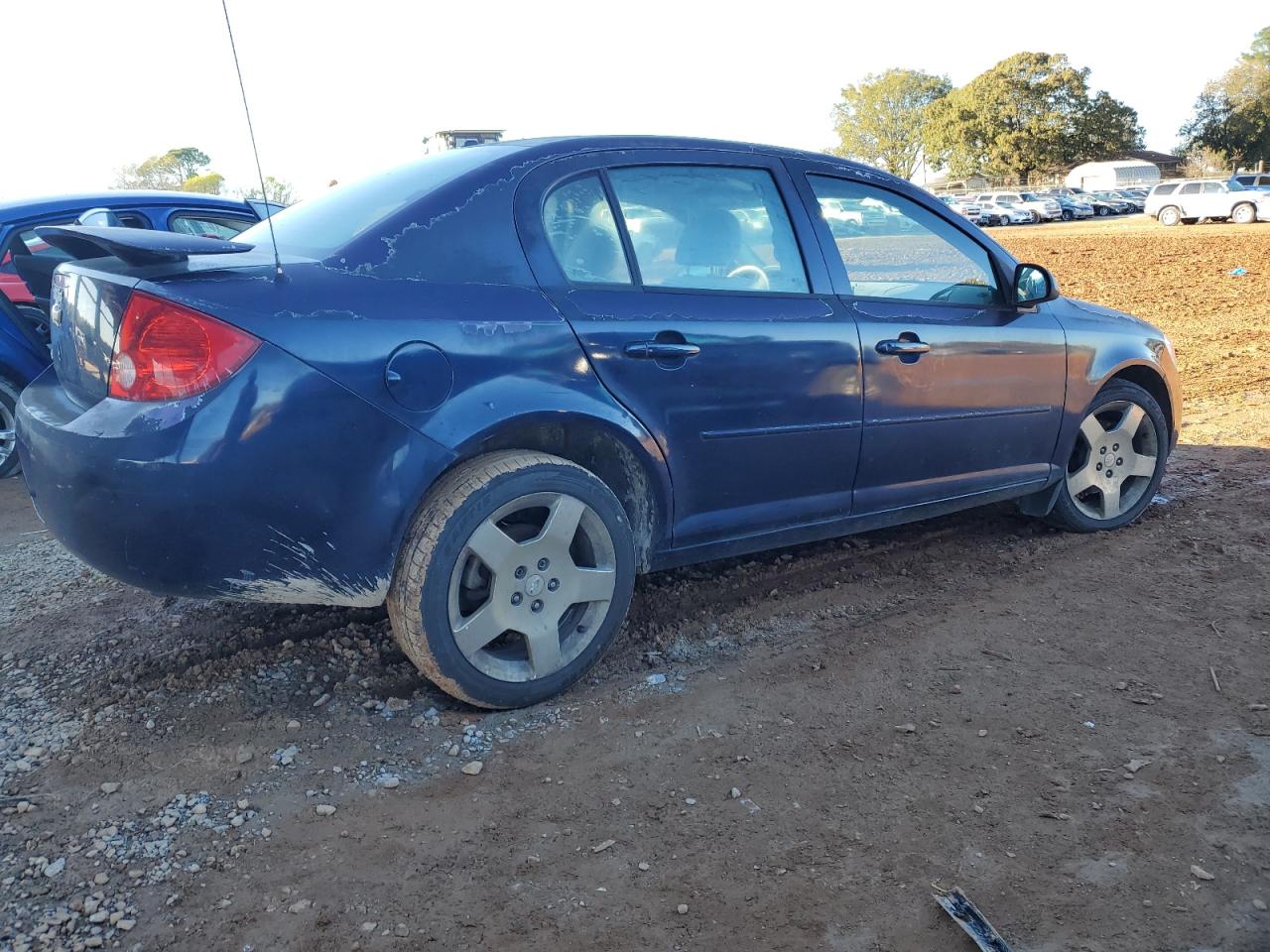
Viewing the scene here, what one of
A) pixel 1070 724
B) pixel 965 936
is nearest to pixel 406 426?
pixel 965 936

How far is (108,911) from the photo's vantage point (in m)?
2.22

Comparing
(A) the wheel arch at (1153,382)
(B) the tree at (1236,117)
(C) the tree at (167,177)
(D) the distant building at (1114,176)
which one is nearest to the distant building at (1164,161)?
(B) the tree at (1236,117)

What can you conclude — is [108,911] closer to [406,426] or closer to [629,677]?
[406,426]

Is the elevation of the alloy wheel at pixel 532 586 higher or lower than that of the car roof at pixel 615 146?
lower

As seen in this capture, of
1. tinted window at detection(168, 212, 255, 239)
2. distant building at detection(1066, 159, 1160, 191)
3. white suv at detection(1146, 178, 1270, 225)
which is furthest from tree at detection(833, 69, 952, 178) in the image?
tinted window at detection(168, 212, 255, 239)

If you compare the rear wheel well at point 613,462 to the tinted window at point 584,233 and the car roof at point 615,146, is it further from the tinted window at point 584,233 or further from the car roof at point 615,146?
the car roof at point 615,146

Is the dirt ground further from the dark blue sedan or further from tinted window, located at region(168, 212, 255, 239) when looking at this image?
tinted window, located at region(168, 212, 255, 239)

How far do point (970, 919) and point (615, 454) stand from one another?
66.4 inches

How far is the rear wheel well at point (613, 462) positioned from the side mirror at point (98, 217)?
4.50m

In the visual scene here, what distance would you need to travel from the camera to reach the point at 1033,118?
2820 inches

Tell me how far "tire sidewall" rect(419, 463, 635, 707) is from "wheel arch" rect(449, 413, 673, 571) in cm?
13

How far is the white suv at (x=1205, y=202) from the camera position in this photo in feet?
106

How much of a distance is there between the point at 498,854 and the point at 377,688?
3.08ft

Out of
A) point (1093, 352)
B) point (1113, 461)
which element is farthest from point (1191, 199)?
point (1093, 352)
